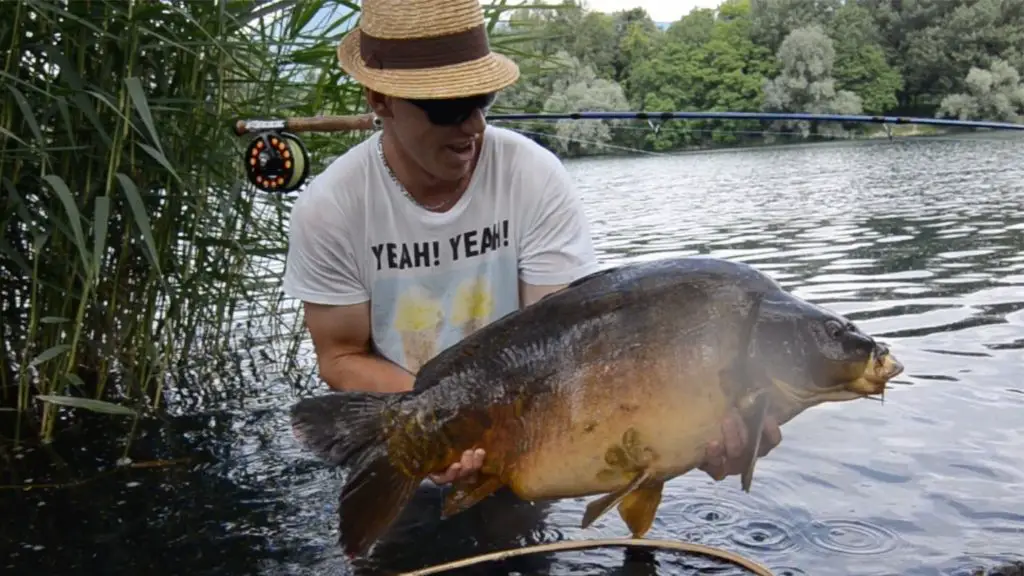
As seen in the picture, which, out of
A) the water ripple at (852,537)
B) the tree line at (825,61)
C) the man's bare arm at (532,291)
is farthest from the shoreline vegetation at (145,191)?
the tree line at (825,61)

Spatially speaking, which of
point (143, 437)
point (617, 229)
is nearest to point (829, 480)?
point (143, 437)

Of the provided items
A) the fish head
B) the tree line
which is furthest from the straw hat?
the tree line

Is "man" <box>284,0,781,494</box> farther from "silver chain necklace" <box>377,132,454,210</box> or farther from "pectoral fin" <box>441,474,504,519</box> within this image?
"pectoral fin" <box>441,474,504,519</box>

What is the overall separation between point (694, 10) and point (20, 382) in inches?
2480

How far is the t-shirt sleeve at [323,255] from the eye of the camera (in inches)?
114

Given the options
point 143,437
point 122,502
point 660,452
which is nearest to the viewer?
point 660,452

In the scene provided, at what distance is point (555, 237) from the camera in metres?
2.93

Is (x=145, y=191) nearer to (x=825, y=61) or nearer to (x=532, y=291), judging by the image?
(x=532, y=291)

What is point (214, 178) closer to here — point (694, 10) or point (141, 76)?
point (141, 76)

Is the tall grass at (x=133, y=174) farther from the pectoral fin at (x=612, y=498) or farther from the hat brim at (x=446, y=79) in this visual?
the pectoral fin at (x=612, y=498)

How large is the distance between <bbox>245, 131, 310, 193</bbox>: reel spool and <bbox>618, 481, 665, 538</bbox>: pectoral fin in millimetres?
2160

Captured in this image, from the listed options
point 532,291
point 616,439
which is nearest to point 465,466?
point 616,439

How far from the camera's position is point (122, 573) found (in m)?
3.27

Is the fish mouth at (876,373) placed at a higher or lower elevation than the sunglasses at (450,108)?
lower
